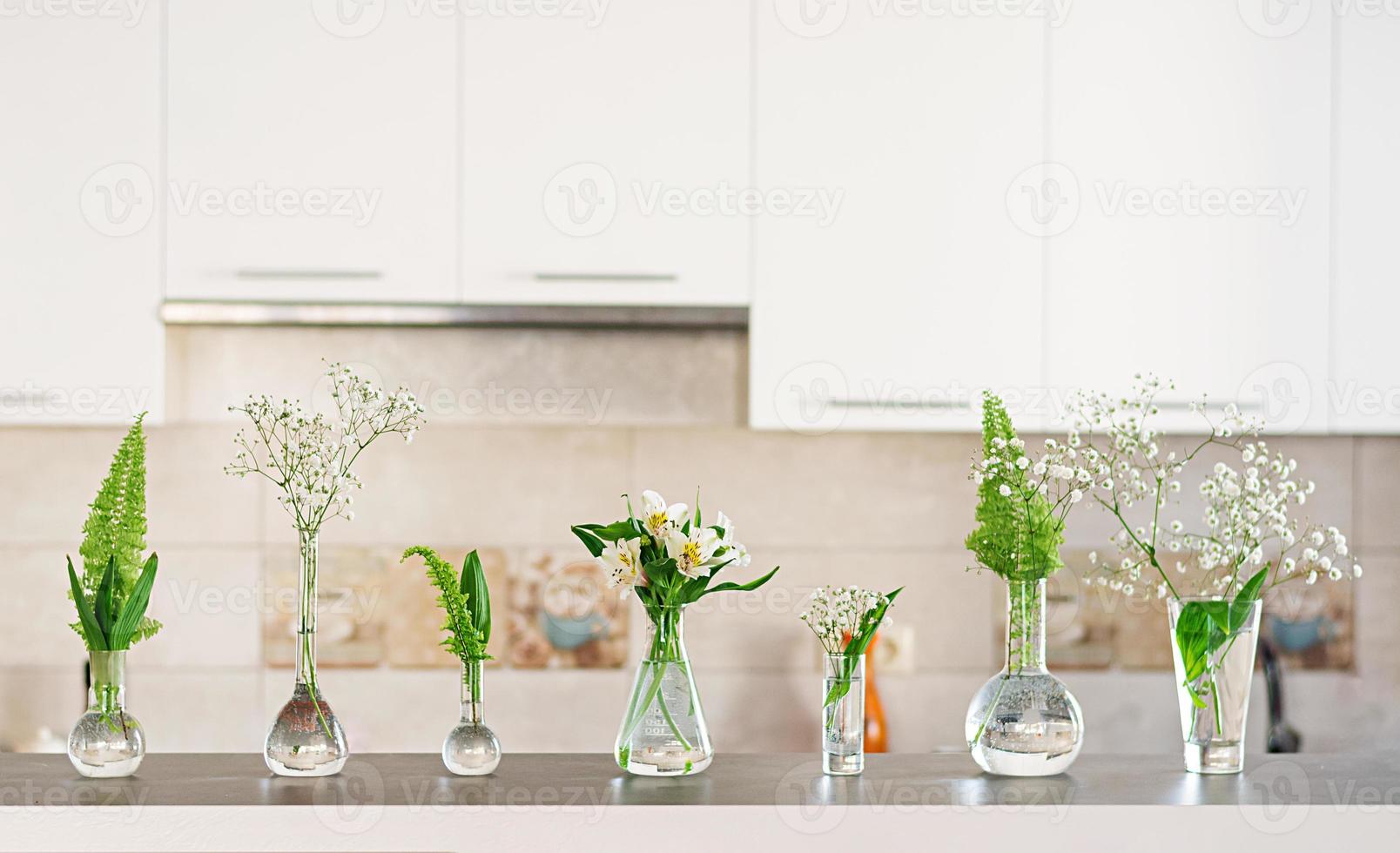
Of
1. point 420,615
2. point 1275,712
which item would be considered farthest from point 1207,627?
point 420,615

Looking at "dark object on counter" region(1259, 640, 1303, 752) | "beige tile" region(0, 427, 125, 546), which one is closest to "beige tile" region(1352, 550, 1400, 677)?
"dark object on counter" region(1259, 640, 1303, 752)

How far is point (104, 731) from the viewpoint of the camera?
977 millimetres

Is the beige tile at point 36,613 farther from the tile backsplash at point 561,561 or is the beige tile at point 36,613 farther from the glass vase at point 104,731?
the glass vase at point 104,731

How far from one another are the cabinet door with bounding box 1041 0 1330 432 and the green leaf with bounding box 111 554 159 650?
1.44 meters

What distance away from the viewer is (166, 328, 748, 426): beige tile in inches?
88.2

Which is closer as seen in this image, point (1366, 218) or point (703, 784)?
point (703, 784)

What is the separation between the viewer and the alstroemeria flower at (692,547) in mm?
993

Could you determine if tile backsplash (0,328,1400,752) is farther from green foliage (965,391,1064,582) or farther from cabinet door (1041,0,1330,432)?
green foliage (965,391,1064,582)

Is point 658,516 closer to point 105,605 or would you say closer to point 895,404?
point 105,605

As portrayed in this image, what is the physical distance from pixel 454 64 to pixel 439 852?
1414 mm

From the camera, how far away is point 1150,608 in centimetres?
228

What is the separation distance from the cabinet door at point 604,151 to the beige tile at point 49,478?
0.88m

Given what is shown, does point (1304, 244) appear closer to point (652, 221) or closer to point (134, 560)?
point (652, 221)

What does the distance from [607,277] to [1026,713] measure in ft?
3.73
